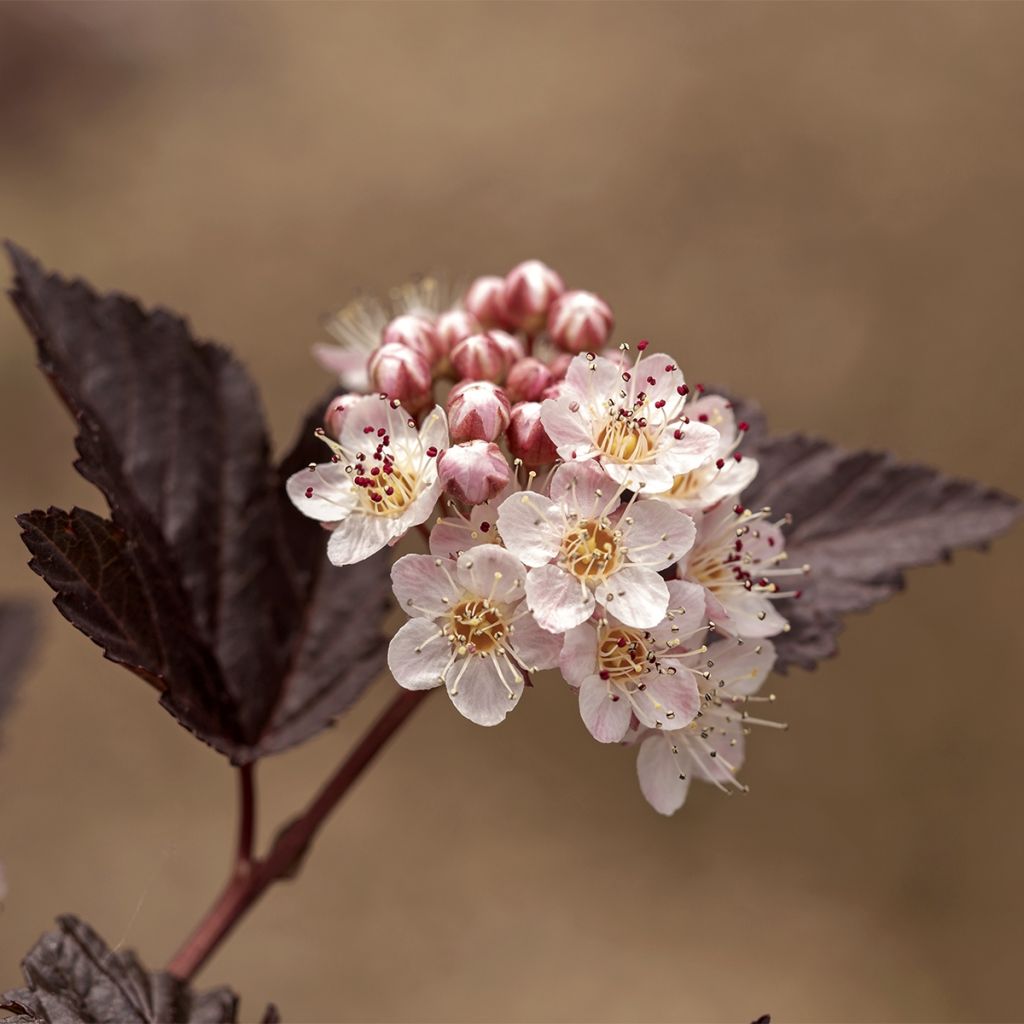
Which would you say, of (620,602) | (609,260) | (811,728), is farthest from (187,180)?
(620,602)

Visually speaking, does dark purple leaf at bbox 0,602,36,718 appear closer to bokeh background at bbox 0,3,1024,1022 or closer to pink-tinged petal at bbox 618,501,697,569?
bokeh background at bbox 0,3,1024,1022

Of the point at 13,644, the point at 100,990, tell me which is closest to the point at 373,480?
the point at 100,990

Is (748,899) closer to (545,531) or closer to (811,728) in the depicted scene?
(811,728)

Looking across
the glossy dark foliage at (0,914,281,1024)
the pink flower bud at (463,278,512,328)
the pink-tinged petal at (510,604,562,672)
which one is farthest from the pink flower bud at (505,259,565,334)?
the glossy dark foliage at (0,914,281,1024)

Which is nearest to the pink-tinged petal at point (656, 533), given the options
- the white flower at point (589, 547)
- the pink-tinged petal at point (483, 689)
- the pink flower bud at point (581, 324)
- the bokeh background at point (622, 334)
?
the white flower at point (589, 547)

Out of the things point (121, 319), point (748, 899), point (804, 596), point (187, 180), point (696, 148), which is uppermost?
point (804, 596)

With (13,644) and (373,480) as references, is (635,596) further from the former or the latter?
(13,644)
